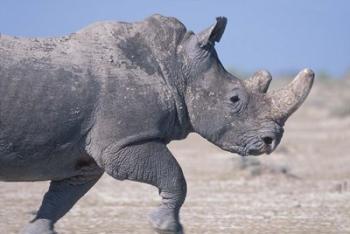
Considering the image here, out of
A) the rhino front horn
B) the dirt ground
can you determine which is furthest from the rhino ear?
the dirt ground

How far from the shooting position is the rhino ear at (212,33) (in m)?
8.37

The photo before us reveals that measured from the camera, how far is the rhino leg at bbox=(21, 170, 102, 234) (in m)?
8.64

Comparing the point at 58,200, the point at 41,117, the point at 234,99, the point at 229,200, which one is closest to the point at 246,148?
the point at 234,99

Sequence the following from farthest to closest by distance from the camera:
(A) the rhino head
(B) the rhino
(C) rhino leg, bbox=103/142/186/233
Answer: (A) the rhino head
(C) rhino leg, bbox=103/142/186/233
(B) the rhino

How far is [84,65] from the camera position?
7898 mm

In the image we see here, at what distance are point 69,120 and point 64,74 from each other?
14.3 inches

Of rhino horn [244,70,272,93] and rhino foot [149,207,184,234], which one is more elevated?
rhino horn [244,70,272,93]

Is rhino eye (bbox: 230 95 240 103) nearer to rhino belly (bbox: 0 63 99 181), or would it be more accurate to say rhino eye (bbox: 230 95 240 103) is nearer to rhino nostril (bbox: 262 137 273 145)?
rhino nostril (bbox: 262 137 273 145)

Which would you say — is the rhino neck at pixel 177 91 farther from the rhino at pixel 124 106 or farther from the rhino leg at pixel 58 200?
the rhino leg at pixel 58 200

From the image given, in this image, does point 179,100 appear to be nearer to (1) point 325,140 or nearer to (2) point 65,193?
(2) point 65,193

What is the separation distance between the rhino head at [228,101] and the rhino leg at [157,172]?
0.53 m

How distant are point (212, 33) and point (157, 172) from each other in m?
1.35

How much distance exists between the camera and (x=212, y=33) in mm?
8445

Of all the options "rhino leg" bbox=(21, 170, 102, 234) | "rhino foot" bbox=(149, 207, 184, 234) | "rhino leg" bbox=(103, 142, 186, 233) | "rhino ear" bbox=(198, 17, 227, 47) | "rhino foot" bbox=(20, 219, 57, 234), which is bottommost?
"rhino foot" bbox=(20, 219, 57, 234)
